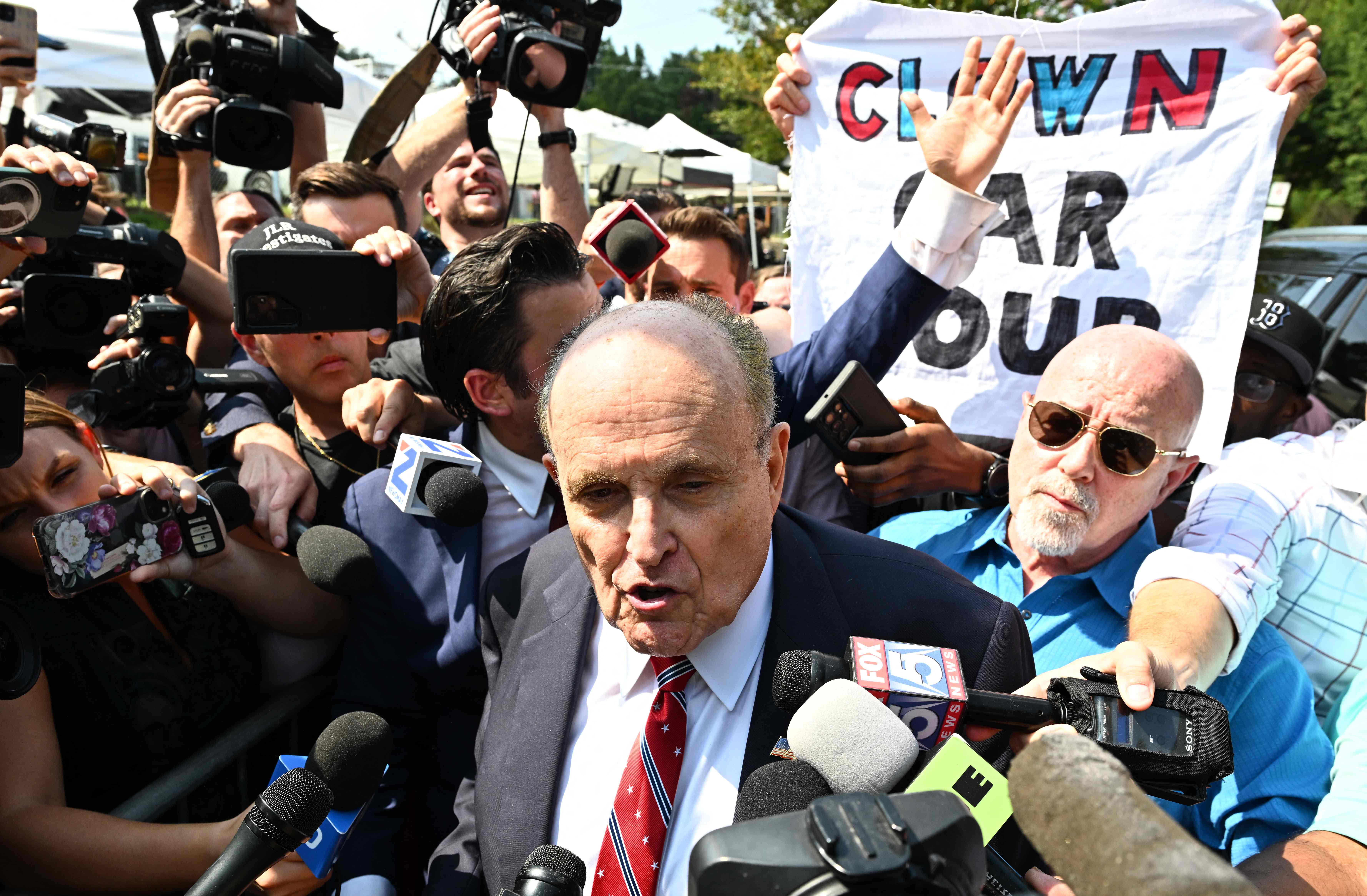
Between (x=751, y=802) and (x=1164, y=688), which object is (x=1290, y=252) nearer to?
(x=1164, y=688)

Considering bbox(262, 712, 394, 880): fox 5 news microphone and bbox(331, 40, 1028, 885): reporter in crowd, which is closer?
bbox(262, 712, 394, 880): fox 5 news microphone

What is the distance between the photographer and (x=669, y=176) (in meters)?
18.7

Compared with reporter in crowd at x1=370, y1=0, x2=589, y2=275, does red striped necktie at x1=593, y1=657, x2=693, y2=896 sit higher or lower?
lower

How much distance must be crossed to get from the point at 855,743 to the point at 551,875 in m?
0.52

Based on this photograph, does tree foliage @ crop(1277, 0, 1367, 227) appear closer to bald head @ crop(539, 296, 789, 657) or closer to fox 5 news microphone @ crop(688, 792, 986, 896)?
bald head @ crop(539, 296, 789, 657)

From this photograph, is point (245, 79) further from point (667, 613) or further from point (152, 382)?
point (667, 613)

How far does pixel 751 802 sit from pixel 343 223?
2753 mm

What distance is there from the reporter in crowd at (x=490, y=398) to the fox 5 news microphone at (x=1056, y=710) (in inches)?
45.0

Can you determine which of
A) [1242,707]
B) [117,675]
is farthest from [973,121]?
[117,675]

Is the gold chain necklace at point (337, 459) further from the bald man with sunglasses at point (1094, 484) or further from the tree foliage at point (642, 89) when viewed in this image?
the tree foliage at point (642, 89)

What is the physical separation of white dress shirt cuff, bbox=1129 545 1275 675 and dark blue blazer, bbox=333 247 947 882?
1.60 m

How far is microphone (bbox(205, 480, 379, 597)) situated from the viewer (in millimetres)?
2154

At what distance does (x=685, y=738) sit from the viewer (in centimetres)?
177

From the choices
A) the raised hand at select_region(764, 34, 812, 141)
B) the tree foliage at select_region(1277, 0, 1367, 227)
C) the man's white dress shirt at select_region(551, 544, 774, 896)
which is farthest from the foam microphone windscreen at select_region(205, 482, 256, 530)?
the tree foliage at select_region(1277, 0, 1367, 227)
